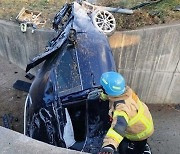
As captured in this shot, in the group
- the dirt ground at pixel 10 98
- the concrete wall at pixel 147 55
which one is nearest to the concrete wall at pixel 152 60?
the concrete wall at pixel 147 55

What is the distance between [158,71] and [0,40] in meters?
4.62

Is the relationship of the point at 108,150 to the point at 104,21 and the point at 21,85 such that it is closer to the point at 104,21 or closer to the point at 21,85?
the point at 104,21

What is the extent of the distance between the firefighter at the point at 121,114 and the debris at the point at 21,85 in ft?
14.5

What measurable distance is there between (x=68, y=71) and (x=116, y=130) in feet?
5.06

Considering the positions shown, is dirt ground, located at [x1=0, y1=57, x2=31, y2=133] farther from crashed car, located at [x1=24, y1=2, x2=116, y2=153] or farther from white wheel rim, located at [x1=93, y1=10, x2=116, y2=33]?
white wheel rim, located at [x1=93, y1=10, x2=116, y2=33]

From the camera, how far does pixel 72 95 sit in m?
4.47

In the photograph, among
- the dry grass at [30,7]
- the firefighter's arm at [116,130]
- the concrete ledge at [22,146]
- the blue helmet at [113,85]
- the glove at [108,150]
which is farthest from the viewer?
the dry grass at [30,7]

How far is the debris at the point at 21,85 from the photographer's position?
26.7 feet

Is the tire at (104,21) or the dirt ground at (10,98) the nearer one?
the tire at (104,21)

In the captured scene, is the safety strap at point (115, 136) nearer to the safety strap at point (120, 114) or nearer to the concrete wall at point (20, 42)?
the safety strap at point (120, 114)

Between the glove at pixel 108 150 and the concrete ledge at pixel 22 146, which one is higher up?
the concrete ledge at pixel 22 146

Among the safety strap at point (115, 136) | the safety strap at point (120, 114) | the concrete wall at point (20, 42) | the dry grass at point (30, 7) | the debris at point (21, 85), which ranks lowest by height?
the debris at point (21, 85)

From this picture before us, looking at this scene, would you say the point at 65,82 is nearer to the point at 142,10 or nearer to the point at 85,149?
the point at 85,149

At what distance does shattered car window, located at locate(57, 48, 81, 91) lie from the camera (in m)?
4.58
